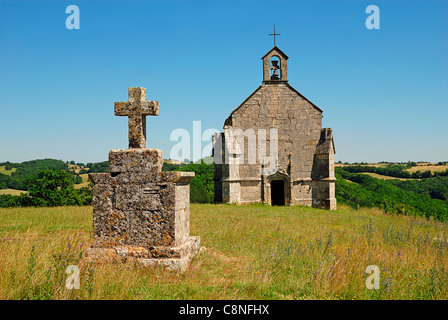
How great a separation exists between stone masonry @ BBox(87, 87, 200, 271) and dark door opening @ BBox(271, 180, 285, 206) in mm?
17309

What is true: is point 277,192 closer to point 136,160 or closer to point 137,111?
point 137,111

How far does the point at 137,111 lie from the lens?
18.1 ft

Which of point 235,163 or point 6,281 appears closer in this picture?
point 6,281

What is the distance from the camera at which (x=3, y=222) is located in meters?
10.5

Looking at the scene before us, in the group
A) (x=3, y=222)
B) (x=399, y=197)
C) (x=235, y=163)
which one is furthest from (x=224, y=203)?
(x=399, y=197)

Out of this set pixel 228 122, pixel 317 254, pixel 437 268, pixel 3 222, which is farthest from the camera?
pixel 228 122

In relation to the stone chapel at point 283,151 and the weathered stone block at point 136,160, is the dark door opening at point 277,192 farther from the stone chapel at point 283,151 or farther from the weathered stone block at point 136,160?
the weathered stone block at point 136,160

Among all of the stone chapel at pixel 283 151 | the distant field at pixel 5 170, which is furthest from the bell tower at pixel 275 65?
the distant field at pixel 5 170

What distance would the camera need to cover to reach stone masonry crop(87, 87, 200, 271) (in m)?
5.09

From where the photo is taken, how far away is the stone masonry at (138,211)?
509 centimetres

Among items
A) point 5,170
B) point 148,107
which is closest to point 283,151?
point 148,107

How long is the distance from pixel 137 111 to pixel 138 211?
1732 mm

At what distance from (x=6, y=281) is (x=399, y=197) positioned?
48.5m
